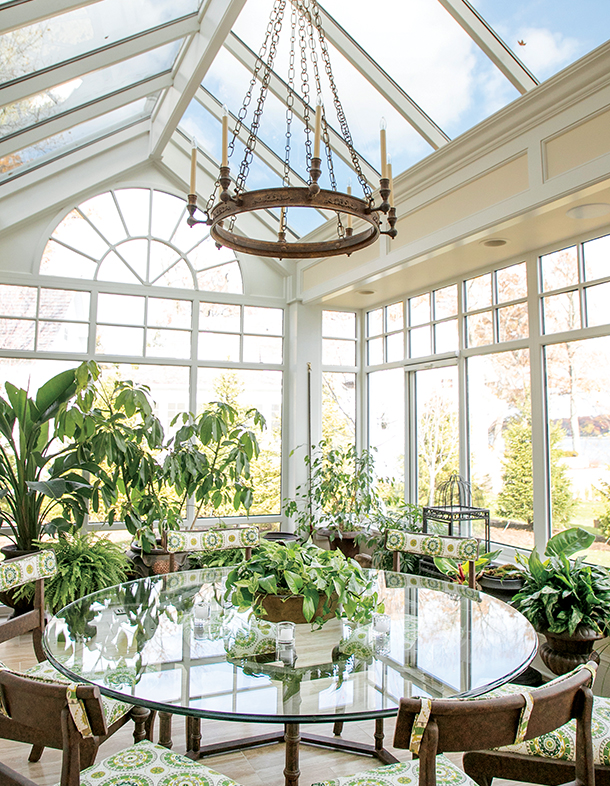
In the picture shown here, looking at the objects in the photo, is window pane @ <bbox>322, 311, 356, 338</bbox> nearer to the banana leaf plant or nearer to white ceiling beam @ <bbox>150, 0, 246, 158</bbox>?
white ceiling beam @ <bbox>150, 0, 246, 158</bbox>

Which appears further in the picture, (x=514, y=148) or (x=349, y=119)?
(x=349, y=119)

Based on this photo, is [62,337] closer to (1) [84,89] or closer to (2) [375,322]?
(1) [84,89]

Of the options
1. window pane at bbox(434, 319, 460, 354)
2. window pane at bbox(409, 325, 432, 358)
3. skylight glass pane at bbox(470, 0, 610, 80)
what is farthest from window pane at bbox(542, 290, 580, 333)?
skylight glass pane at bbox(470, 0, 610, 80)

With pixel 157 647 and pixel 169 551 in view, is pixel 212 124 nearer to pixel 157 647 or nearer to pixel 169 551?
pixel 169 551

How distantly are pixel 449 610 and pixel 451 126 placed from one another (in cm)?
310

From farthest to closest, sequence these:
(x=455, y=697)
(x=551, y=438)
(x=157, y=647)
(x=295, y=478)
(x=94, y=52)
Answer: (x=295, y=478) < (x=551, y=438) < (x=94, y=52) < (x=157, y=647) < (x=455, y=697)

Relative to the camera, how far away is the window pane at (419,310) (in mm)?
5516

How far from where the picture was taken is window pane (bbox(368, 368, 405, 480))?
5.80 meters

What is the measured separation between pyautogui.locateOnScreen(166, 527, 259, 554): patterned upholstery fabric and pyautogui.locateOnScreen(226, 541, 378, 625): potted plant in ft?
5.33

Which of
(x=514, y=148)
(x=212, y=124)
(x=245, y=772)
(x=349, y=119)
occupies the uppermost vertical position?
(x=212, y=124)

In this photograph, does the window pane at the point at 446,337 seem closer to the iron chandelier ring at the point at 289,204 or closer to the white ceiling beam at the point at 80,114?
the iron chandelier ring at the point at 289,204

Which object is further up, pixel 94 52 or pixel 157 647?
pixel 94 52

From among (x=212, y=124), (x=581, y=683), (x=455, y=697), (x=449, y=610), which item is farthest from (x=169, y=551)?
(x=212, y=124)

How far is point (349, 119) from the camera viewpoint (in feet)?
14.7
